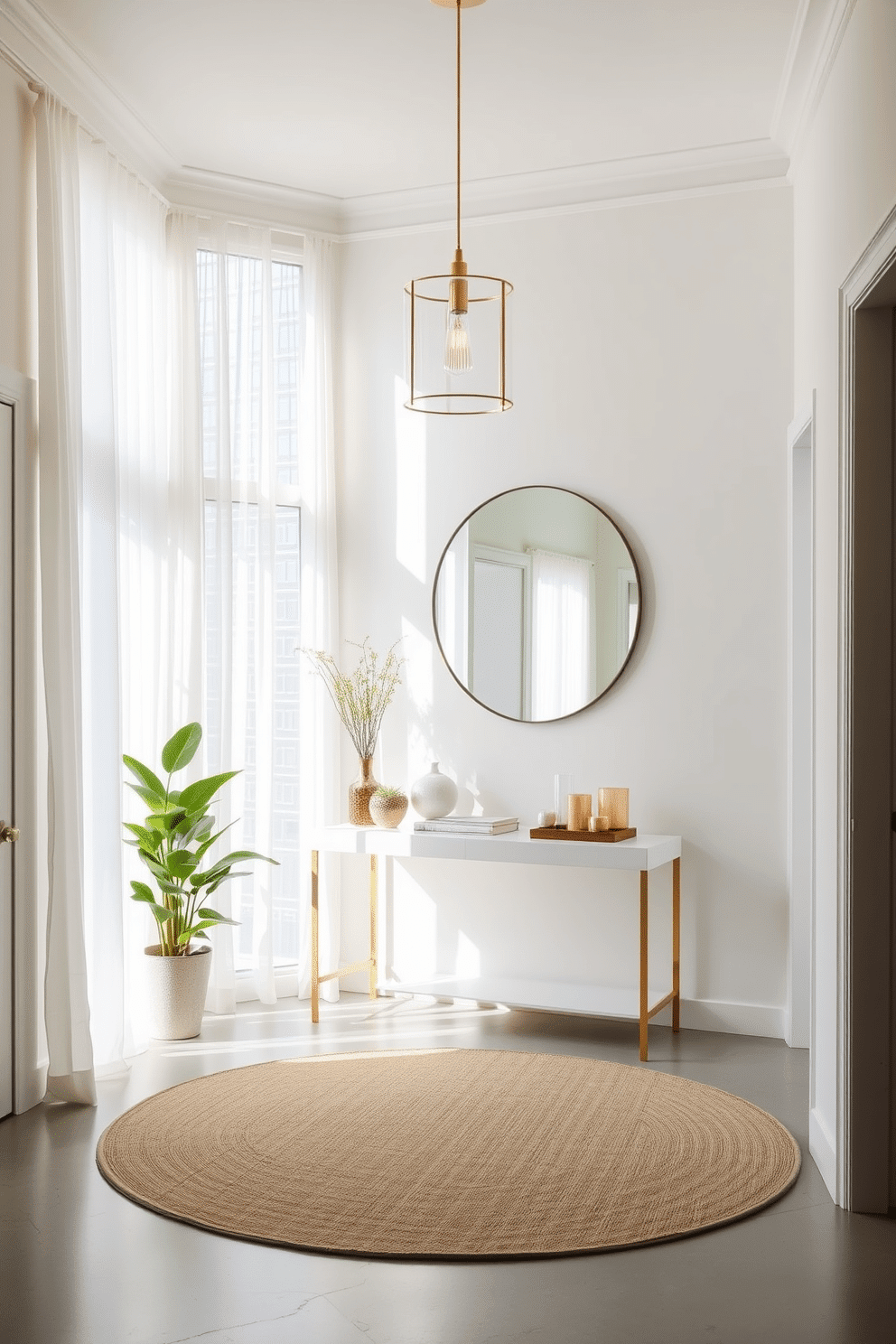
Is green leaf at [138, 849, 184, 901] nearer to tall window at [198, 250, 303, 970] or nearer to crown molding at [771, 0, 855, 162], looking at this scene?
tall window at [198, 250, 303, 970]

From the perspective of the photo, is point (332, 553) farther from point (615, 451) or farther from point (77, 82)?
point (77, 82)

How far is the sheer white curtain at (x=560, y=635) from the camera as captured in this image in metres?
4.66

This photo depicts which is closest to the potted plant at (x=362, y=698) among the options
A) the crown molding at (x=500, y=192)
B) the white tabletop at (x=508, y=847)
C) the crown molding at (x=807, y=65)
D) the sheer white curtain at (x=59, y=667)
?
the white tabletop at (x=508, y=847)

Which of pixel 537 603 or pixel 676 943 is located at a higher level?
pixel 537 603

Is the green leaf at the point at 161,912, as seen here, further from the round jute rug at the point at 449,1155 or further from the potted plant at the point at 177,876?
the round jute rug at the point at 449,1155

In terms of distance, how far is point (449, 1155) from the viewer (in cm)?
321

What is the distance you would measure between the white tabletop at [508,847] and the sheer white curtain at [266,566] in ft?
1.21

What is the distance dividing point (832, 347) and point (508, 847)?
78.5 inches

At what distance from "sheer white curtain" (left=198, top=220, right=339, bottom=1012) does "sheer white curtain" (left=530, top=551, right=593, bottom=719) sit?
88 cm

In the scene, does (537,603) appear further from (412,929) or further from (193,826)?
(193,826)

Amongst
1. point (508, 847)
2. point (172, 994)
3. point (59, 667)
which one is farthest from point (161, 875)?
point (508, 847)

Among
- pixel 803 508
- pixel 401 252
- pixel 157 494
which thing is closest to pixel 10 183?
pixel 157 494

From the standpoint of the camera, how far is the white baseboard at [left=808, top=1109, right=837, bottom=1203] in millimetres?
3002

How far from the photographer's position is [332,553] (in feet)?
16.5
